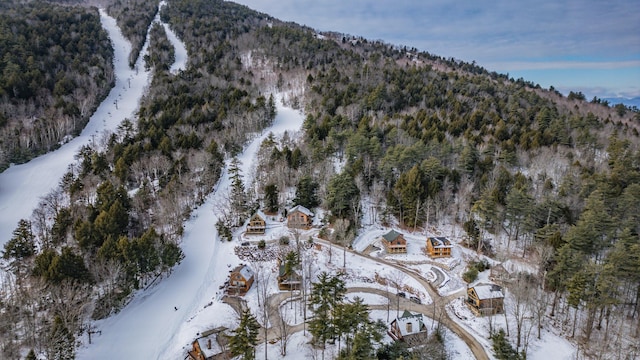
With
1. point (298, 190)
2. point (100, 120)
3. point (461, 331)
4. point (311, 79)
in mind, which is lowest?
point (461, 331)

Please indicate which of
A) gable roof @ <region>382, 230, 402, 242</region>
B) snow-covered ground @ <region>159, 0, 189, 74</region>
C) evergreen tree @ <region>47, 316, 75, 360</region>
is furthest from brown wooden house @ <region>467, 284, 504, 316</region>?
snow-covered ground @ <region>159, 0, 189, 74</region>

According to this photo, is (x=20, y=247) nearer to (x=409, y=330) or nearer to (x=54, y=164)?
(x=54, y=164)

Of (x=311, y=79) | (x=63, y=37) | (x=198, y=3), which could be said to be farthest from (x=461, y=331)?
(x=198, y=3)

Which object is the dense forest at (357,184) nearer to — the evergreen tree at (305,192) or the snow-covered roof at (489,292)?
the evergreen tree at (305,192)

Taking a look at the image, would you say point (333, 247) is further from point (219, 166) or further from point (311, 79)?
point (311, 79)

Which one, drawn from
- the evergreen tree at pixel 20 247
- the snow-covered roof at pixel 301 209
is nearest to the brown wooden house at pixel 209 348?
the snow-covered roof at pixel 301 209

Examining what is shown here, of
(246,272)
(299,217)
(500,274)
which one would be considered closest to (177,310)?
(246,272)
